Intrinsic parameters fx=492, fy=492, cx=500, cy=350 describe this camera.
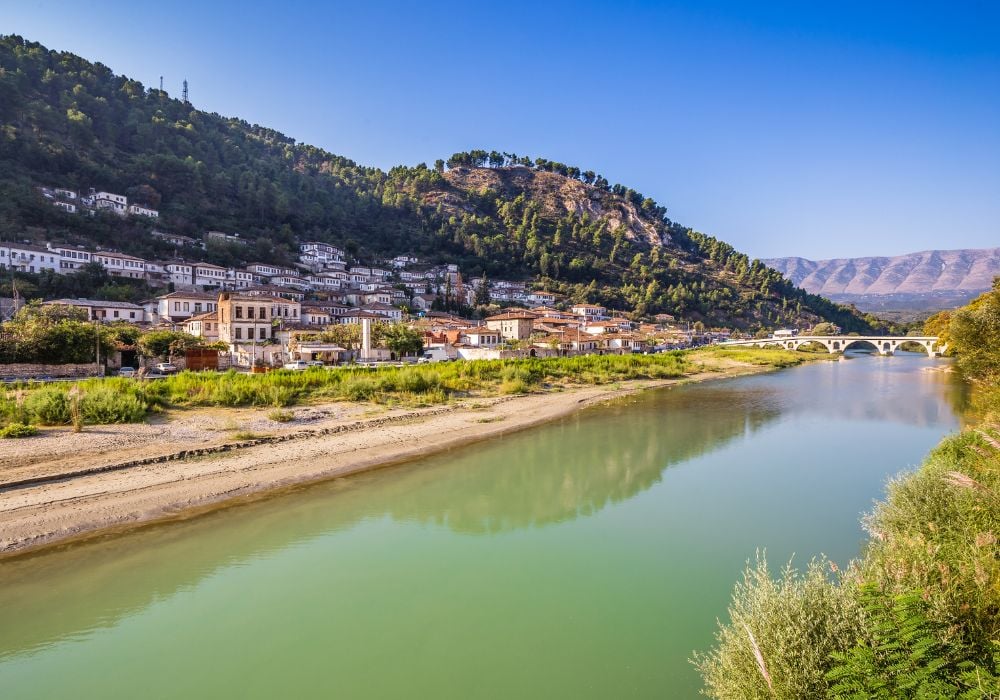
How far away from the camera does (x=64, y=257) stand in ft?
189

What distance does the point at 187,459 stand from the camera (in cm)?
1577

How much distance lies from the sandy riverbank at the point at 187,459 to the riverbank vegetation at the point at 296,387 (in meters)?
1.34

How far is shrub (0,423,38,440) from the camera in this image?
1605 centimetres

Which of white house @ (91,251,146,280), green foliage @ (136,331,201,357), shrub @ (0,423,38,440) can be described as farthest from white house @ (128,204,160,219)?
shrub @ (0,423,38,440)

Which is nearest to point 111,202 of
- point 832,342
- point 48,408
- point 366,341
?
point 366,341

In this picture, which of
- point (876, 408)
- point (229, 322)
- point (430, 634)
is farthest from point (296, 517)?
point (229, 322)

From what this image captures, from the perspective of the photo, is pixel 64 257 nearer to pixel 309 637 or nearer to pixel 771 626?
pixel 309 637

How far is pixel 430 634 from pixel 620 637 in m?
3.03

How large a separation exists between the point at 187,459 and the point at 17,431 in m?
5.91

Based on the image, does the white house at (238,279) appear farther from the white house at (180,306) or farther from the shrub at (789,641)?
the shrub at (789,641)

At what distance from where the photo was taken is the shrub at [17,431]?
16.0 meters

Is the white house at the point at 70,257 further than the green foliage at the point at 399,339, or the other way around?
the white house at the point at 70,257

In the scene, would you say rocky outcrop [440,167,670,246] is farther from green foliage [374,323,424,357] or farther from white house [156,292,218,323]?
green foliage [374,323,424,357]

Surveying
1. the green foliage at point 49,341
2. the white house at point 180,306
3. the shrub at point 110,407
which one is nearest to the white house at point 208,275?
the white house at point 180,306
